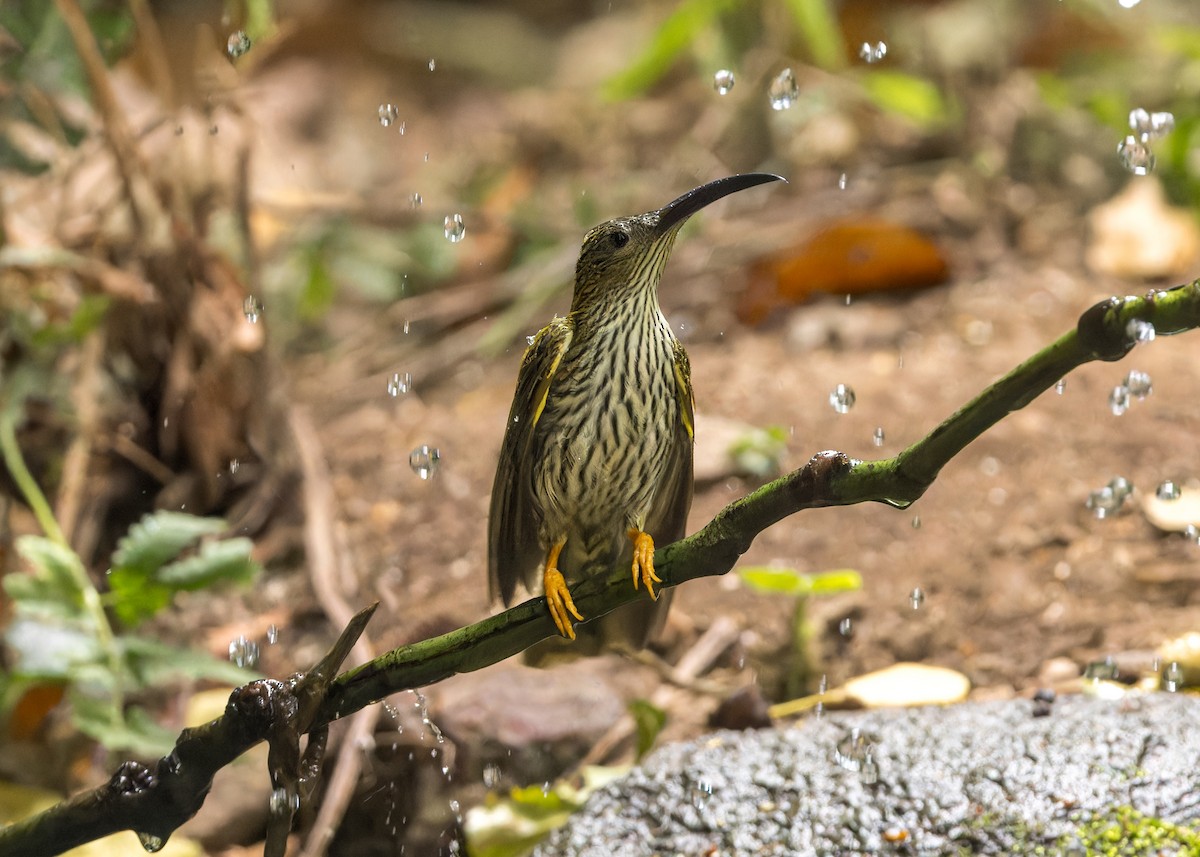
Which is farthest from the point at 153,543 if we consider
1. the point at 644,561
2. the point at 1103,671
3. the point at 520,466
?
the point at 1103,671

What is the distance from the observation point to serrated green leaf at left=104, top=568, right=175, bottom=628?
3299 millimetres

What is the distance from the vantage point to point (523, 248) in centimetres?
600

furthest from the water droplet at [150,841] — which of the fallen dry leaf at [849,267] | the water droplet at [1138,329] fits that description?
the fallen dry leaf at [849,267]

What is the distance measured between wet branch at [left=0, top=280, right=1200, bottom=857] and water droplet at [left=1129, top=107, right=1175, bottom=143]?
7.29 ft

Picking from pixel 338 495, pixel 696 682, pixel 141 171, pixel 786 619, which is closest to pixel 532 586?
pixel 696 682

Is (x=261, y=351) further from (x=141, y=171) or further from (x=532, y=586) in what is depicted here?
(x=532, y=586)

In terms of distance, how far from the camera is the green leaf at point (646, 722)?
316 cm

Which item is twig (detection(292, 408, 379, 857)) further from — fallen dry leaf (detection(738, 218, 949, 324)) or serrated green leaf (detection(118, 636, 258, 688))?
fallen dry leaf (detection(738, 218, 949, 324))

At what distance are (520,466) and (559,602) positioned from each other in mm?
521

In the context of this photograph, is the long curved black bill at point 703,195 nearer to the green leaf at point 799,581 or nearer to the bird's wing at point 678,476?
the bird's wing at point 678,476

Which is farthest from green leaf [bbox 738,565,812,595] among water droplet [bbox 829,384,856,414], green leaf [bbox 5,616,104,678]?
green leaf [bbox 5,616,104,678]

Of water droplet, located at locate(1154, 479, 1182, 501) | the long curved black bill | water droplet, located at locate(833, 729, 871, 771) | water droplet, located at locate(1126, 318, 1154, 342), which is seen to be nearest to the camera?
water droplet, located at locate(1126, 318, 1154, 342)

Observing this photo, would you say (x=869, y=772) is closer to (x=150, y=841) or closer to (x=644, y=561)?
(x=644, y=561)

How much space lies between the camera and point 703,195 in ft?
9.12
